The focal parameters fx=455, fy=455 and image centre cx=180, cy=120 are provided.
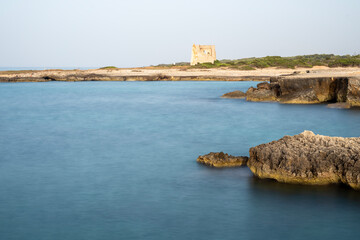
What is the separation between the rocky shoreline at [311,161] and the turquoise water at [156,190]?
0.18 m

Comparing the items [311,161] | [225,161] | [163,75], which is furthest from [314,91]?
[163,75]

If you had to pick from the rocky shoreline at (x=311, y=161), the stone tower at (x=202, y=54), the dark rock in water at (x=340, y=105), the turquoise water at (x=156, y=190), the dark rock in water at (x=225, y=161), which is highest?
the stone tower at (x=202, y=54)

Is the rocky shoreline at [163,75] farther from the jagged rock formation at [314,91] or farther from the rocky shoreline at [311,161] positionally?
the rocky shoreline at [311,161]

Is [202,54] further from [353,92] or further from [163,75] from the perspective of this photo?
[353,92]

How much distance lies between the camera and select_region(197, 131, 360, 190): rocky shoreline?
25.3 feet

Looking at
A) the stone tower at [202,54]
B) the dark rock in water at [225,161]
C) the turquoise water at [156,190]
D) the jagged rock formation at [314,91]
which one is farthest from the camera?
the stone tower at [202,54]

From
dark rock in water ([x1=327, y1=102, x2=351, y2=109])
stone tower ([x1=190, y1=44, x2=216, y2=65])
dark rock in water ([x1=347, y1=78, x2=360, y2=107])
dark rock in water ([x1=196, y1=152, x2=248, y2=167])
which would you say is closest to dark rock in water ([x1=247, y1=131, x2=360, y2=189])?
dark rock in water ([x1=196, y1=152, x2=248, y2=167])

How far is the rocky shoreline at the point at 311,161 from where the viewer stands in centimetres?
772

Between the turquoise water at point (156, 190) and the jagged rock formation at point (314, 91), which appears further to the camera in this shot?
the jagged rock formation at point (314, 91)

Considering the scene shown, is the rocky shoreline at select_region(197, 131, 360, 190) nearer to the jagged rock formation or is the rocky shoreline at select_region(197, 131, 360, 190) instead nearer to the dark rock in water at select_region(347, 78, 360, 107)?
the dark rock in water at select_region(347, 78, 360, 107)

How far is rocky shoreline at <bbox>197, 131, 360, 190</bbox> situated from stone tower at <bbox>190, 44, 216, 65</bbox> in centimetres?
5897

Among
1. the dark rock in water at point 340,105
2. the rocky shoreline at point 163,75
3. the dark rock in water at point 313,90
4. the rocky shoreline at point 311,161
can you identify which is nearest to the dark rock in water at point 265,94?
the dark rock in water at point 313,90

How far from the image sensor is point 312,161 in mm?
7895

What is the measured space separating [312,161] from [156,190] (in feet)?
9.83
